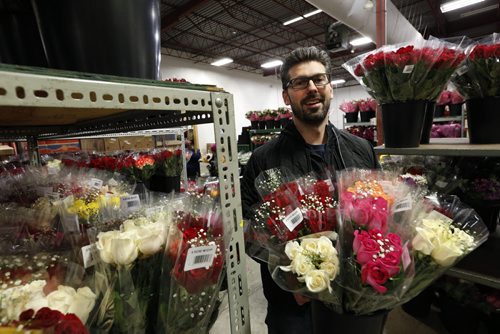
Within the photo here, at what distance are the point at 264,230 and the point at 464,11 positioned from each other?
421 inches

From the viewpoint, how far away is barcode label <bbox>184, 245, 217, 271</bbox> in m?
0.58

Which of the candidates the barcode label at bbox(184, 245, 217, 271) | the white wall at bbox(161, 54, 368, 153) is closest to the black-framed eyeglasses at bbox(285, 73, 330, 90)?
the barcode label at bbox(184, 245, 217, 271)

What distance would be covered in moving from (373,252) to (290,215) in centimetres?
24

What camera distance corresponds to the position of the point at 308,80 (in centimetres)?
153

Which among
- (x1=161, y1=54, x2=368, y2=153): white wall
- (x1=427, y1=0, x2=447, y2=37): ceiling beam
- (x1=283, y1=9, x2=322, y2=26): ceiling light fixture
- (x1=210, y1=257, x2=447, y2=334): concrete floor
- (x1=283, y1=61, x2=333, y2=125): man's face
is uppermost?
(x1=283, y1=9, x2=322, y2=26): ceiling light fixture

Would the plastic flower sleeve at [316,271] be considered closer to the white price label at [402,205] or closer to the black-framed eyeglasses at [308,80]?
the white price label at [402,205]

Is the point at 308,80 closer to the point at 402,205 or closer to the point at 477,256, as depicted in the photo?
the point at 402,205

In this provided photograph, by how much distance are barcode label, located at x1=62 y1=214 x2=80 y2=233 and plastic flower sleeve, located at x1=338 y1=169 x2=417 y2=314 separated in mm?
768

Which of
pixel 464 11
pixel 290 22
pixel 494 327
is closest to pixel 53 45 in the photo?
pixel 494 327

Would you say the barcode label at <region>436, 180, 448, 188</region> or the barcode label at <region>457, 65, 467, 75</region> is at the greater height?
the barcode label at <region>457, 65, 467, 75</region>

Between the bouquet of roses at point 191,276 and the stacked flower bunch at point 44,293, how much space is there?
0.15 metres

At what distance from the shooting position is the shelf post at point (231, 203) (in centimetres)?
65

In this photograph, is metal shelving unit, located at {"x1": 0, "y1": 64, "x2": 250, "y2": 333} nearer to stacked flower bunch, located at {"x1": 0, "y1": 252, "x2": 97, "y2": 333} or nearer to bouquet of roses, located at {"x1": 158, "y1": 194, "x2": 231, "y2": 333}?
bouquet of roses, located at {"x1": 158, "y1": 194, "x2": 231, "y2": 333}

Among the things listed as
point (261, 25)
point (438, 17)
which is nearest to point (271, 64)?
point (261, 25)
